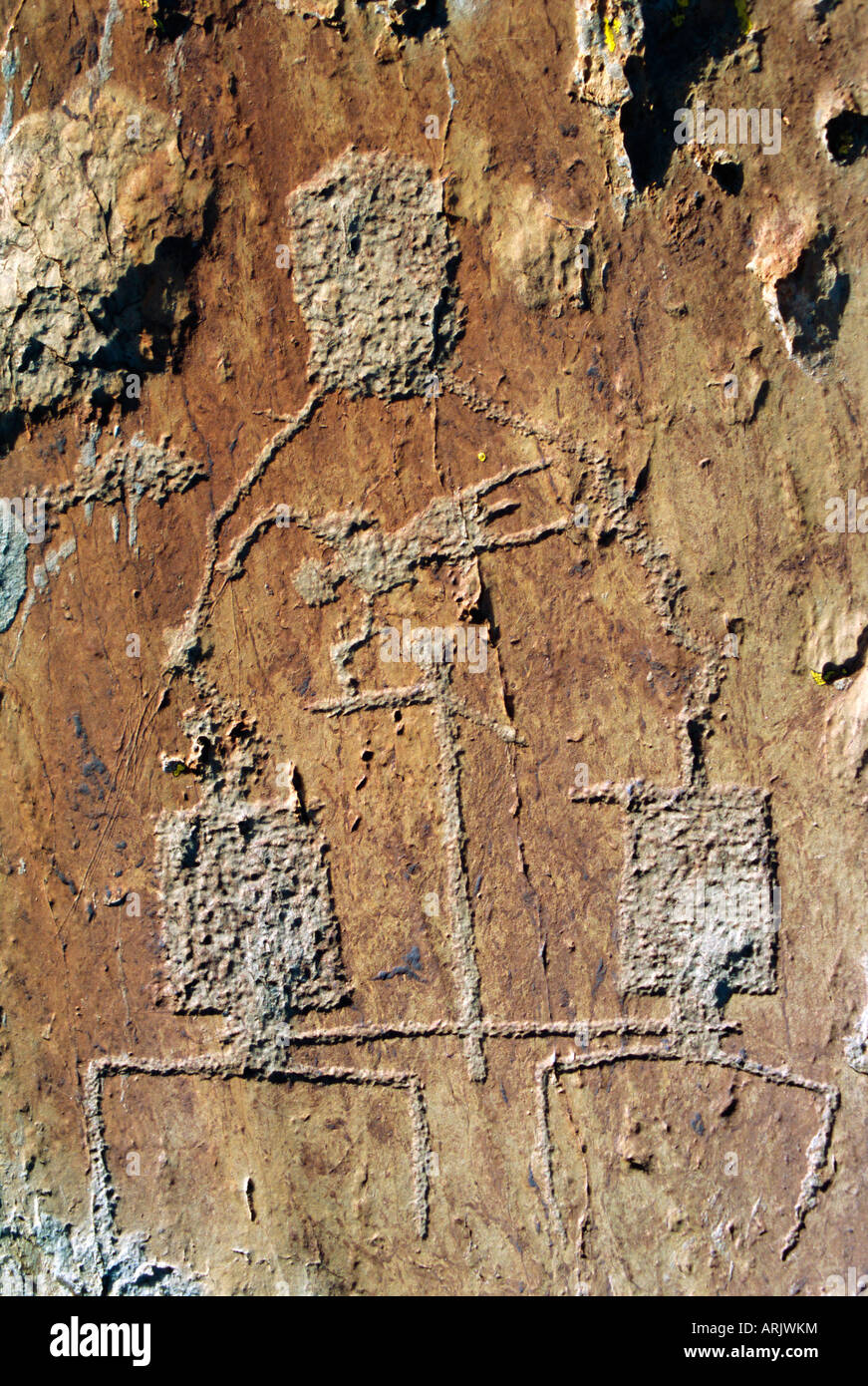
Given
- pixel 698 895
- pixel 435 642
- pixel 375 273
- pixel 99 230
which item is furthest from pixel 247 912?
pixel 99 230

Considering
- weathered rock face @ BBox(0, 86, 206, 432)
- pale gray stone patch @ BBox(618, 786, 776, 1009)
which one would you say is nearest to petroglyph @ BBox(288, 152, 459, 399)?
weathered rock face @ BBox(0, 86, 206, 432)

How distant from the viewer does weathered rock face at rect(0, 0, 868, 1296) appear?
3.11 metres

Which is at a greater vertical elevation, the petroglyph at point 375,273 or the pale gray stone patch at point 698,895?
the petroglyph at point 375,273

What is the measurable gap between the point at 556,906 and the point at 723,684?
825 millimetres

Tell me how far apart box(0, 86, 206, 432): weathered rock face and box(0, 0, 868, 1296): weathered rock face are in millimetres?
14

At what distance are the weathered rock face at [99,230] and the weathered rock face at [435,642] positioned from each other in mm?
14

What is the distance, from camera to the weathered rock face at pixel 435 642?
311cm

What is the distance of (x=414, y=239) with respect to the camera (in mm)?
3168

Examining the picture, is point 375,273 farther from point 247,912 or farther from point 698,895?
point 698,895

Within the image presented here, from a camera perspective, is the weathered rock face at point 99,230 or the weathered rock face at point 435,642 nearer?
the weathered rock face at point 435,642

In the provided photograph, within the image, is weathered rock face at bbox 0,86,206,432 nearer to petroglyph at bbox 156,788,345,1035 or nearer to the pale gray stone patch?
petroglyph at bbox 156,788,345,1035

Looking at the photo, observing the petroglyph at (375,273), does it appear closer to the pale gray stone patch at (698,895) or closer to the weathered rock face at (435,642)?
the weathered rock face at (435,642)

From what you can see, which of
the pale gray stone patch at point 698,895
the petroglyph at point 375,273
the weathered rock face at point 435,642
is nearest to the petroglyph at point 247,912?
the weathered rock face at point 435,642

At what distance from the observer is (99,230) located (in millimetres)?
3242
